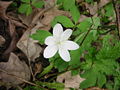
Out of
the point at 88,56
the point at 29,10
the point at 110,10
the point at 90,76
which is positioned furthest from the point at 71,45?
the point at 110,10

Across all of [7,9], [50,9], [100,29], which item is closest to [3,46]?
[7,9]

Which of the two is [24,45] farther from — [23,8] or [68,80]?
[68,80]

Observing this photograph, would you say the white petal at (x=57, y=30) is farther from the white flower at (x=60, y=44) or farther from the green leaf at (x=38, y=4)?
the green leaf at (x=38, y=4)

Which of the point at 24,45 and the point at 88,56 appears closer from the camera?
the point at 88,56

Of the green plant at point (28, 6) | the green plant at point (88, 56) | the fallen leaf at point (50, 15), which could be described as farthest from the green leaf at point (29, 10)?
the green plant at point (88, 56)

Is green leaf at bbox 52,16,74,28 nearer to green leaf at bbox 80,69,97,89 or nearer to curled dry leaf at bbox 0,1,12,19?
green leaf at bbox 80,69,97,89

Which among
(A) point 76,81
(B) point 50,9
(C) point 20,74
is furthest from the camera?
(B) point 50,9

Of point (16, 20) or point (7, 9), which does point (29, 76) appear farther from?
point (7, 9)
